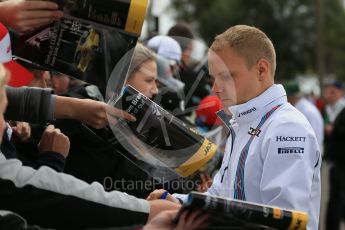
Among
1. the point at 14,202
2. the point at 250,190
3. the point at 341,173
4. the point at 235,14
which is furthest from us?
the point at 235,14

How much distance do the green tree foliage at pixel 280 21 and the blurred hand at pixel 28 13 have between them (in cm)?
3658

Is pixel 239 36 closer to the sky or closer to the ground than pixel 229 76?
closer to the sky

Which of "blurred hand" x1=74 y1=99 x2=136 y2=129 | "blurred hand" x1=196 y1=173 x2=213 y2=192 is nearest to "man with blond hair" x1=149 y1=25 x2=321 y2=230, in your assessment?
"blurred hand" x1=74 y1=99 x2=136 y2=129

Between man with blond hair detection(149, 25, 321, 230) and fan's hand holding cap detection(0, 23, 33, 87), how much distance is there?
0.90m

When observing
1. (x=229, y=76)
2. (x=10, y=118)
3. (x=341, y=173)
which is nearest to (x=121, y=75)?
(x=229, y=76)

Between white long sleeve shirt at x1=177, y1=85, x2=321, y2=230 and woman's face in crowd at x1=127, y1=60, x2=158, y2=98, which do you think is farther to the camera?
woman's face in crowd at x1=127, y1=60, x2=158, y2=98

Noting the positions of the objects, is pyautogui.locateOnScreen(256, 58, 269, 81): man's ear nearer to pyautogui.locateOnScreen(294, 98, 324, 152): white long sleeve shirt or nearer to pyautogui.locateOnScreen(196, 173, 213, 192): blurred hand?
pyautogui.locateOnScreen(196, 173, 213, 192): blurred hand

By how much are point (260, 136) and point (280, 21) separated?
127ft

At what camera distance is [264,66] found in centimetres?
312

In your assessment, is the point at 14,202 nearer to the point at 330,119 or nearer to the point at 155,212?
the point at 155,212

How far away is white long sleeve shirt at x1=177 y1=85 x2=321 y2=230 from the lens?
267 centimetres

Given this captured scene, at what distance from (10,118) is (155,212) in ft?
2.27

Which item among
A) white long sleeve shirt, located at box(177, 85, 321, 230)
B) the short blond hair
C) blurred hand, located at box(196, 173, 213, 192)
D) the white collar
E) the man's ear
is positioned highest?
the short blond hair

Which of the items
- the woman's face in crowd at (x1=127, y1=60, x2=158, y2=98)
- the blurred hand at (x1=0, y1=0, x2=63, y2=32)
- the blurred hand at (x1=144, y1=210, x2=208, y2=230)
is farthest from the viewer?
the woman's face in crowd at (x1=127, y1=60, x2=158, y2=98)
